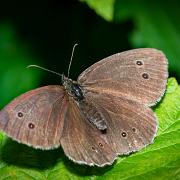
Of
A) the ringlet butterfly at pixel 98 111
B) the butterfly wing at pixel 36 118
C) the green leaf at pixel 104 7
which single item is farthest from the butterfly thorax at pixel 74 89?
the green leaf at pixel 104 7

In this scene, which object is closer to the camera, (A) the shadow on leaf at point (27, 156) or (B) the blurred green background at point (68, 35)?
(A) the shadow on leaf at point (27, 156)

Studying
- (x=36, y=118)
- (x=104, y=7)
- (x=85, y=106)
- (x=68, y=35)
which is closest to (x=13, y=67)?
(x=68, y=35)

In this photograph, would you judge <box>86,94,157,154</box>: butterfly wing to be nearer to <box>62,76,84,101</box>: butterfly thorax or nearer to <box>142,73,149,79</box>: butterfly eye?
<box>62,76,84,101</box>: butterfly thorax

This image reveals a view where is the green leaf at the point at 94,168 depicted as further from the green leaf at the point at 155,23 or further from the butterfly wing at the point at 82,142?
the green leaf at the point at 155,23

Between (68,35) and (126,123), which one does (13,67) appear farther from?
(126,123)

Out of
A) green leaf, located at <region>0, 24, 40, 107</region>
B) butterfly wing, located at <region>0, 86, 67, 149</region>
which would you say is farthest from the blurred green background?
butterfly wing, located at <region>0, 86, 67, 149</region>
